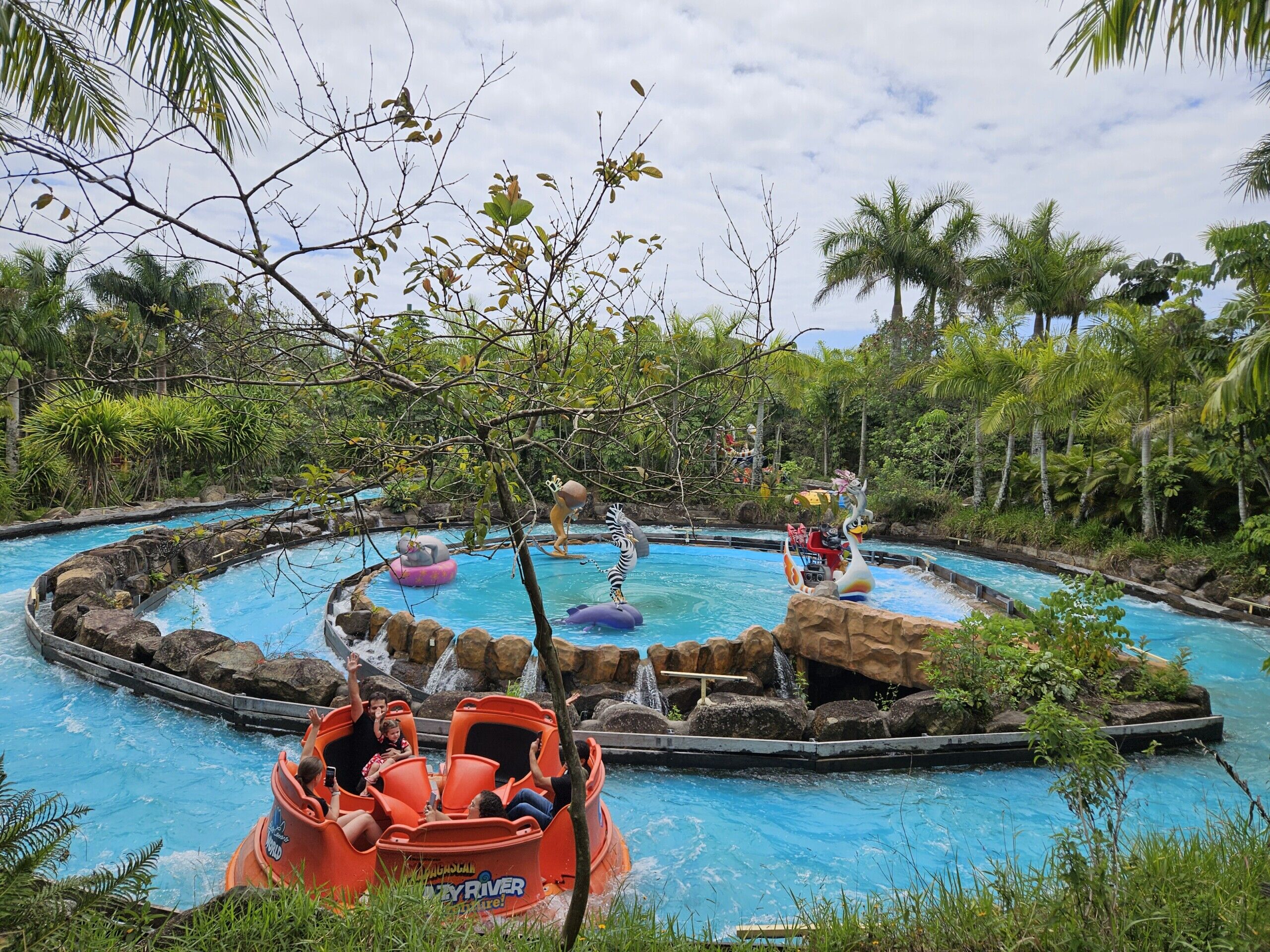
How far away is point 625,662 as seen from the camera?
25.7ft

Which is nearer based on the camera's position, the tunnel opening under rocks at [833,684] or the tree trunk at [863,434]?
the tunnel opening under rocks at [833,684]

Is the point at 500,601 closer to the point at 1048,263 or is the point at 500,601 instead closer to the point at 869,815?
the point at 869,815

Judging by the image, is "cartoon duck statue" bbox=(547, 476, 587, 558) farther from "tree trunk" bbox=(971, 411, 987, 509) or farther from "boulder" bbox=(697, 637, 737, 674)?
"tree trunk" bbox=(971, 411, 987, 509)

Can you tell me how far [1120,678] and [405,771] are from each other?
20.5 ft

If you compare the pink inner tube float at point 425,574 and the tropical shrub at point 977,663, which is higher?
the tropical shrub at point 977,663

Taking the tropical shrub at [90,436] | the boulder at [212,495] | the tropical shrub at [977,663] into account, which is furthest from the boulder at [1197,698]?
the boulder at [212,495]

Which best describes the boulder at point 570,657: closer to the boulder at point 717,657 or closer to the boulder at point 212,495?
the boulder at point 717,657

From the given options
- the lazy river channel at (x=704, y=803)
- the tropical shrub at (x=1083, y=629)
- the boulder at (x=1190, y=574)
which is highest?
the tropical shrub at (x=1083, y=629)

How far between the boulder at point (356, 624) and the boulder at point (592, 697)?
351 centimetres

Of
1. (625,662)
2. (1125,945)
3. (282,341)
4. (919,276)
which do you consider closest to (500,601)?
(625,662)

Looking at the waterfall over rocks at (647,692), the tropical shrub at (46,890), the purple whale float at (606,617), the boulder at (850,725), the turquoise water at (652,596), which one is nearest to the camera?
the tropical shrub at (46,890)

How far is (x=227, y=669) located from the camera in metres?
7.17

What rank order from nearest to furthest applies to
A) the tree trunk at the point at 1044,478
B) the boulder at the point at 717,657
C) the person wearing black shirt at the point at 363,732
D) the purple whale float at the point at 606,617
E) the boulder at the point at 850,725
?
the person wearing black shirt at the point at 363,732, the boulder at the point at 850,725, the boulder at the point at 717,657, the purple whale float at the point at 606,617, the tree trunk at the point at 1044,478

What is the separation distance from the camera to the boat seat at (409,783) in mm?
4504
